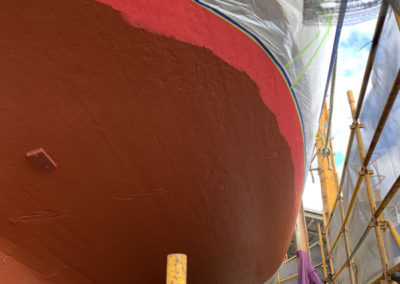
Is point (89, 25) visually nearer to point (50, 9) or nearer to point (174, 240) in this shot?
point (50, 9)

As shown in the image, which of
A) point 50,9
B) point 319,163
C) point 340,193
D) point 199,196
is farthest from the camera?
point 319,163

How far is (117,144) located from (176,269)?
676mm

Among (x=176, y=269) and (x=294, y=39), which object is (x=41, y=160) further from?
(x=294, y=39)

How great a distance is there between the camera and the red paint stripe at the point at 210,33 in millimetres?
1613

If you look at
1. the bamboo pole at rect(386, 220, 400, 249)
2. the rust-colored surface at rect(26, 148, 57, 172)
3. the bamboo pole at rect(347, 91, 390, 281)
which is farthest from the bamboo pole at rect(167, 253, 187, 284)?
the bamboo pole at rect(347, 91, 390, 281)

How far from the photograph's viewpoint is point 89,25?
1.55 m

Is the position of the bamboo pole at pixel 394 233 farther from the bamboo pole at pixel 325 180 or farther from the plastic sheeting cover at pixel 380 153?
the bamboo pole at pixel 325 180

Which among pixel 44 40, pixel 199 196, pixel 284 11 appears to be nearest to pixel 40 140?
pixel 44 40

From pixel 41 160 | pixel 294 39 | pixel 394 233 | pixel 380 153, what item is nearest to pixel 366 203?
pixel 380 153

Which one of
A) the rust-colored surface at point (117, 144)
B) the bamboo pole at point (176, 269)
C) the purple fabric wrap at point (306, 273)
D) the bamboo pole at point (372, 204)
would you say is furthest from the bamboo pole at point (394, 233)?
the purple fabric wrap at point (306, 273)

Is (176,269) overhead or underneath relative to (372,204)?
underneath

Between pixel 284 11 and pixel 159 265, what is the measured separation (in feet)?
5.65

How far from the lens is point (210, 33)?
1766mm

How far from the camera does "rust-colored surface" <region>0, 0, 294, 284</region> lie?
1590mm
